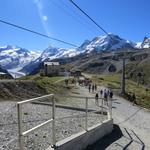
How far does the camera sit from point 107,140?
15.3 m

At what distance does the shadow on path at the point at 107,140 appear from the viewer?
13.7 meters

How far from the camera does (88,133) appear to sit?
13.4 m

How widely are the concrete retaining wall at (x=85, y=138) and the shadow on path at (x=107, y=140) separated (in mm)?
163

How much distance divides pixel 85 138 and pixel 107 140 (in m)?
2.63

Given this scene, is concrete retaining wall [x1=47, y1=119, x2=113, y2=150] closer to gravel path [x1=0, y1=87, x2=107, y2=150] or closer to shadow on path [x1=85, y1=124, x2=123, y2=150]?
shadow on path [x1=85, y1=124, x2=123, y2=150]

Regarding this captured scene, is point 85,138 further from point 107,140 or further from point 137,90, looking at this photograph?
point 137,90

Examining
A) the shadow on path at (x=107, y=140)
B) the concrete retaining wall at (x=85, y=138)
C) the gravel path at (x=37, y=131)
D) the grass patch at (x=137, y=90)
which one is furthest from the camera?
the grass patch at (x=137, y=90)

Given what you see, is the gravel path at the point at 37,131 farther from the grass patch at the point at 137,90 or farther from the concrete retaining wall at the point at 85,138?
the grass patch at the point at 137,90

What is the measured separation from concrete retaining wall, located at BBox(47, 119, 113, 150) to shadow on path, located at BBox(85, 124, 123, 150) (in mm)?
163

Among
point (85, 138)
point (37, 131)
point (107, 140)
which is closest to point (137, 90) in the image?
point (107, 140)

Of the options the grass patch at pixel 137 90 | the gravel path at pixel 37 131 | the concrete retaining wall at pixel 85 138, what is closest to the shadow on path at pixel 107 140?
the concrete retaining wall at pixel 85 138

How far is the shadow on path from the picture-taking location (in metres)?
13.7

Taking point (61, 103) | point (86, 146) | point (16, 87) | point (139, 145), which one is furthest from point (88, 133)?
point (16, 87)

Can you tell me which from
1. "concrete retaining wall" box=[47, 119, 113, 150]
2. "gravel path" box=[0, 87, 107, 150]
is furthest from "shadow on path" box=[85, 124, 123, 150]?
"gravel path" box=[0, 87, 107, 150]
